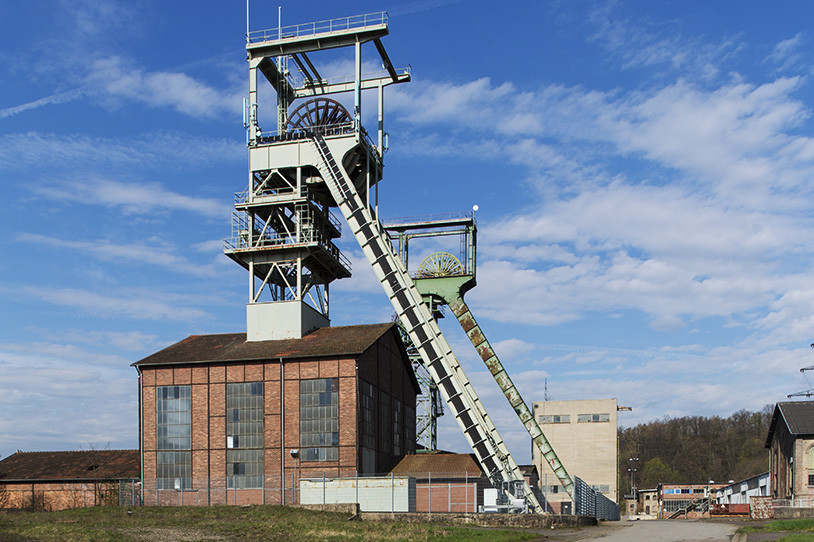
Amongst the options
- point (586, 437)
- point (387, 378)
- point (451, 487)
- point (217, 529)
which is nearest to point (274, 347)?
point (387, 378)

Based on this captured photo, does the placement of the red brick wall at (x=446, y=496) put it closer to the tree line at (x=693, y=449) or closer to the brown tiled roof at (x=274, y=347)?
the brown tiled roof at (x=274, y=347)

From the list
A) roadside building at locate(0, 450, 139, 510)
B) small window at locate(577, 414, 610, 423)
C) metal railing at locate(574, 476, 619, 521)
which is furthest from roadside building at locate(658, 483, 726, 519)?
roadside building at locate(0, 450, 139, 510)

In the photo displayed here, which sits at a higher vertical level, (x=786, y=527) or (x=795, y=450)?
(x=786, y=527)

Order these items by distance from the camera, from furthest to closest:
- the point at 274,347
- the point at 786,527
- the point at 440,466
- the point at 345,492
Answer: the point at 274,347 < the point at 440,466 < the point at 345,492 < the point at 786,527

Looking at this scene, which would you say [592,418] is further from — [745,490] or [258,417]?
[258,417]

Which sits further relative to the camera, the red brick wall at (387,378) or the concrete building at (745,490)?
the concrete building at (745,490)

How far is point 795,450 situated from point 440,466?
28.5m

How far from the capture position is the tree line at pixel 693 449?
13450 centimetres

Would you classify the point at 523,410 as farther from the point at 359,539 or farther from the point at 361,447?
the point at 359,539

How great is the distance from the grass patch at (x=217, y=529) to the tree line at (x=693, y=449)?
108805 mm

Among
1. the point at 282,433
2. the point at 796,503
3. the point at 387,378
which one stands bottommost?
the point at 796,503

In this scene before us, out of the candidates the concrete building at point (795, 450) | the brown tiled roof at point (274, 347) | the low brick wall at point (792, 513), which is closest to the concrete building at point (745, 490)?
the concrete building at point (795, 450)

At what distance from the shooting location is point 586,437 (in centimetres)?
8456

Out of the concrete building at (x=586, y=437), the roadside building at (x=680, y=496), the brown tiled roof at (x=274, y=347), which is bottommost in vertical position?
the roadside building at (x=680, y=496)
